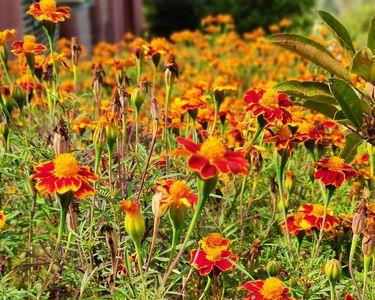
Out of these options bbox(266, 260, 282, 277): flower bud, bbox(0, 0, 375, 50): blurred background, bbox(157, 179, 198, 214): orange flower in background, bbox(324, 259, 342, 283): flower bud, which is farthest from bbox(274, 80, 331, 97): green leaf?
bbox(0, 0, 375, 50): blurred background

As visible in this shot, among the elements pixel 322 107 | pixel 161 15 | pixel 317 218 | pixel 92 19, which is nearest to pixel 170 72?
pixel 317 218

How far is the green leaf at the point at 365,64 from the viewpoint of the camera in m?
2.50

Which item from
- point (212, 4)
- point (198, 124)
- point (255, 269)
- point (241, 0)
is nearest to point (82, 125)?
point (198, 124)

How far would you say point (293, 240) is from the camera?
2.36 metres

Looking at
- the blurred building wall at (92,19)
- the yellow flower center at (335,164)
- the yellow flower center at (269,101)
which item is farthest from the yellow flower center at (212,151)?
the blurred building wall at (92,19)

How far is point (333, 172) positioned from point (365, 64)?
0.74 metres

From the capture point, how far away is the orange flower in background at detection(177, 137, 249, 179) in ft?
4.50

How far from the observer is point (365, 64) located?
254 centimetres

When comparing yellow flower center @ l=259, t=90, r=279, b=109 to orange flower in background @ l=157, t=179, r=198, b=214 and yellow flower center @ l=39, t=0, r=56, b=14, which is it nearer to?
orange flower in background @ l=157, t=179, r=198, b=214

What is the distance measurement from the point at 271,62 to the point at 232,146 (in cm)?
350

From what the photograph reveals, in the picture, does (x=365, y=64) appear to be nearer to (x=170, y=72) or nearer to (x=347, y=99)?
(x=347, y=99)

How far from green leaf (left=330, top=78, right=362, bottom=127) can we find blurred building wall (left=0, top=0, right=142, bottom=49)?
15.1 feet

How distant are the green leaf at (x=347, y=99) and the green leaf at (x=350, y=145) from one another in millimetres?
81

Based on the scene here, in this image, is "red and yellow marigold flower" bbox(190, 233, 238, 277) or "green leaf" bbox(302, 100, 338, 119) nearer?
"red and yellow marigold flower" bbox(190, 233, 238, 277)
